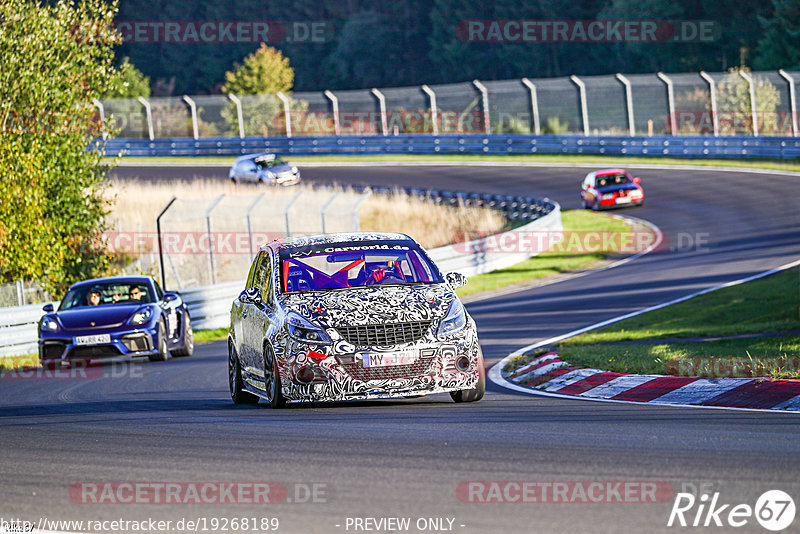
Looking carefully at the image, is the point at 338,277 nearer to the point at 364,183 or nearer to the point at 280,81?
the point at 364,183

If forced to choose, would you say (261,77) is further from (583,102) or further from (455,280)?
(455,280)

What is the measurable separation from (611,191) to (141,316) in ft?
78.5

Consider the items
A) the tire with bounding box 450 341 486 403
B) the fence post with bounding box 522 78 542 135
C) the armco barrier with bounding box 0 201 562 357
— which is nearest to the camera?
the tire with bounding box 450 341 486 403

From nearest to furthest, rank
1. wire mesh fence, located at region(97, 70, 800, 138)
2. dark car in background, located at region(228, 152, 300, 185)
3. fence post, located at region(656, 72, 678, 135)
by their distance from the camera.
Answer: dark car in background, located at region(228, 152, 300, 185) < fence post, located at region(656, 72, 678, 135) < wire mesh fence, located at region(97, 70, 800, 138)

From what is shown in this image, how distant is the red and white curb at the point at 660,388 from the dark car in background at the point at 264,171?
1449 inches

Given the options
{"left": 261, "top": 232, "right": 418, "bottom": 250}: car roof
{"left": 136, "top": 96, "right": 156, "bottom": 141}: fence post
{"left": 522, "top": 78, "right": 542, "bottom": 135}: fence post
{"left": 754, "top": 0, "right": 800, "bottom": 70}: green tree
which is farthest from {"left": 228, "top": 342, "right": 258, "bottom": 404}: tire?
{"left": 754, "top": 0, "right": 800, "bottom": 70}: green tree

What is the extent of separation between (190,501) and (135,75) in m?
86.5

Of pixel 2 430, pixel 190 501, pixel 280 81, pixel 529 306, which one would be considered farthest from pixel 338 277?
pixel 280 81

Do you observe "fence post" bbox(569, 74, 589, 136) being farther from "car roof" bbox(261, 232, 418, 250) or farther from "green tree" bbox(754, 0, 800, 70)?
"car roof" bbox(261, 232, 418, 250)

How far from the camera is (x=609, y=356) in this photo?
13.7 m

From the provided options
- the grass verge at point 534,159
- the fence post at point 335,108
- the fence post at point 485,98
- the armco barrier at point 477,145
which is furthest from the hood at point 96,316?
the fence post at point 335,108

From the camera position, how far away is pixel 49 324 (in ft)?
58.7

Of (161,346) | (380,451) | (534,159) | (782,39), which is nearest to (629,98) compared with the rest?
(534,159)

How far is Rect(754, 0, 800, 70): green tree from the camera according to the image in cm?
6856
